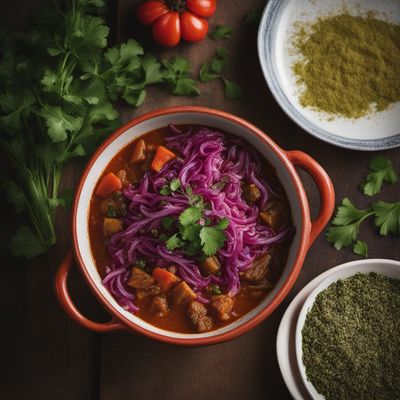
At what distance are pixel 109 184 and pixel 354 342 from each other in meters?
2.03

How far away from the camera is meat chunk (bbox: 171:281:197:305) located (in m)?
4.04

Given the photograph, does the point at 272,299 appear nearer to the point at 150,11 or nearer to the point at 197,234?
the point at 197,234

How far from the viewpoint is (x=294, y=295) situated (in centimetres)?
448

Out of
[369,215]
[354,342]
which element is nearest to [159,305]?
[354,342]

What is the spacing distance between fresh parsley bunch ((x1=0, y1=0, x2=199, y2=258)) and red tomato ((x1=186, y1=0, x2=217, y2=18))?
0.37m

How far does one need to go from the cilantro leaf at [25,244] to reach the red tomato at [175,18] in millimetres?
1655

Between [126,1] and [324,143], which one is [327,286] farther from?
[126,1]

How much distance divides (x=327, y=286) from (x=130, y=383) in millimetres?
1564

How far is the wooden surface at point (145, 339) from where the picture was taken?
14.7ft

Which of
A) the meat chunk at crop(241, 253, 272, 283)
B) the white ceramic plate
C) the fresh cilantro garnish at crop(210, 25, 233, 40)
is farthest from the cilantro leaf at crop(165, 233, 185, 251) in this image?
the fresh cilantro garnish at crop(210, 25, 233, 40)

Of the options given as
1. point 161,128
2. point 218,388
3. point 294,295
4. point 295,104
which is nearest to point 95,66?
point 161,128

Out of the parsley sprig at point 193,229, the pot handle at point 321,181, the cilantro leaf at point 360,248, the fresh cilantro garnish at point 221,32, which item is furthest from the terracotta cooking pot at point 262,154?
the fresh cilantro garnish at point 221,32

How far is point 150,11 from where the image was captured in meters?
4.47

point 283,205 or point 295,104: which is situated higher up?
point 295,104
